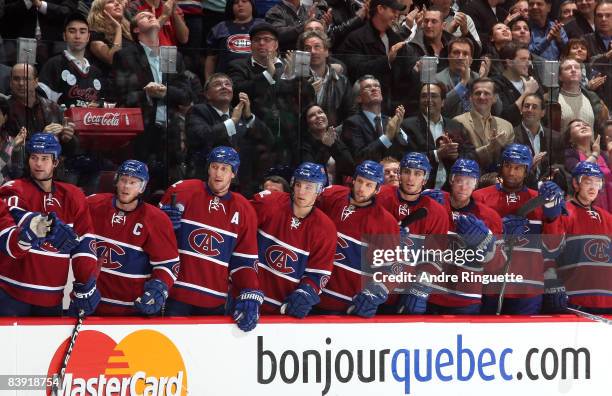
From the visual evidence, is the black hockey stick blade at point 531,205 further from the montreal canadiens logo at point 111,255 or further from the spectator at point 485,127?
the montreal canadiens logo at point 111,255

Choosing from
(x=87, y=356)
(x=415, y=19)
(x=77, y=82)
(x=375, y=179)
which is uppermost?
(x=415, y=19)

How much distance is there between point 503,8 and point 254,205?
372cm

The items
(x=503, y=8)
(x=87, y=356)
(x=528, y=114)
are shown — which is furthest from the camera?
(x=503, y=8)

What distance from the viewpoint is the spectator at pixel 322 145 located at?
666cm

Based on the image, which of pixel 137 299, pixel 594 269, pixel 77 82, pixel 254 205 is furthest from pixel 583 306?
pixel 77 82

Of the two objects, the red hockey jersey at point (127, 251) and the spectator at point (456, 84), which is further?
the spectator at point (456, 84)

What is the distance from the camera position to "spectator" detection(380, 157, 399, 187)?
22.3ft

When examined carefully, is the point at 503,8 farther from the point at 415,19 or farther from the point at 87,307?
the point at 87,307

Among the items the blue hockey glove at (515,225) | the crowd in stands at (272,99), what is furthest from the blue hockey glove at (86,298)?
the blue hockey glove at (515,225)

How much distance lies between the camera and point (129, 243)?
5.97m

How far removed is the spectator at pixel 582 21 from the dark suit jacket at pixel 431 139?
106 inches

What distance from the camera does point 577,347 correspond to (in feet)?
20.3

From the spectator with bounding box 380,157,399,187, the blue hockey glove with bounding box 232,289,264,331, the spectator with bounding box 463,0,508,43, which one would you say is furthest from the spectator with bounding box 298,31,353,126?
the spectator with bounding box 463,0,508,43

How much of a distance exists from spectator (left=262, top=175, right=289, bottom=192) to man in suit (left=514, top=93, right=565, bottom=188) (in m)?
1.40
